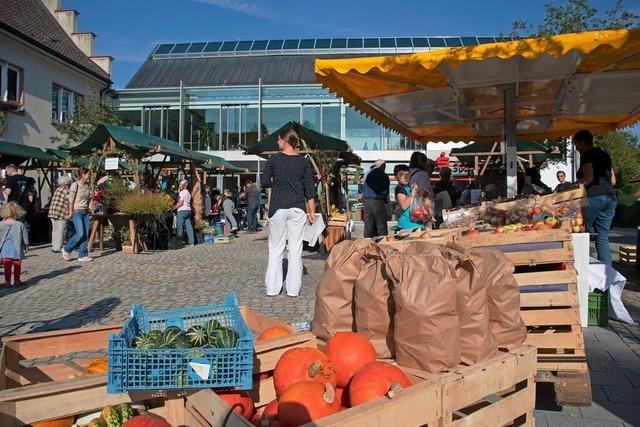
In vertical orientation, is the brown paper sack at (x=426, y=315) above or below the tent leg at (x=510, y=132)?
below

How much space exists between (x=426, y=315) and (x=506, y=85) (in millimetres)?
4425

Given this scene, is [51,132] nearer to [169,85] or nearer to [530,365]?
A: [169,85]

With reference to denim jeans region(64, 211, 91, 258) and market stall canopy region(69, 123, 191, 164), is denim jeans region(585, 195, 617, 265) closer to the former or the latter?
denim jeans region(64, 211, 91, 258)

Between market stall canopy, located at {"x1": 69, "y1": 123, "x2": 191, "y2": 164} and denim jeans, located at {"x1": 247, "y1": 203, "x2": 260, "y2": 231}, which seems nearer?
market stall canopy, located at {"x1": 69, "y1": 123, "x2": 191, "y2": 164}

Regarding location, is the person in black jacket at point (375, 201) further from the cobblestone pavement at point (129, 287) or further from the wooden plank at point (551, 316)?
the wooden plank at point (551, 316)

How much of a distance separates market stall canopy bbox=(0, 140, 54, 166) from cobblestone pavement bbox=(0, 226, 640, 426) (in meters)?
4.15

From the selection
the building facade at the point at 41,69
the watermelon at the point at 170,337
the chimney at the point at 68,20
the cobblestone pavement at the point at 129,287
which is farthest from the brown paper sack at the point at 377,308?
the chimney at the point at 68,20

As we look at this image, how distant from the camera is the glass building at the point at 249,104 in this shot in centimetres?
3094

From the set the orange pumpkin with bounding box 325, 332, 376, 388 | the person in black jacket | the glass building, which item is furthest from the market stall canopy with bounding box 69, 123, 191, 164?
the glass building

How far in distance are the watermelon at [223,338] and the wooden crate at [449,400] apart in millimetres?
274

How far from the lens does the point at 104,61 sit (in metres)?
27.4

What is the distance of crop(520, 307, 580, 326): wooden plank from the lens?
3379 millimetres

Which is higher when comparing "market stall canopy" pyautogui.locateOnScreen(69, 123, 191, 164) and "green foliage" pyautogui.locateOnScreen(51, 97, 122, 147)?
"green foliage" pyautogui.locateOnScreen(51, 97, 122, 147)

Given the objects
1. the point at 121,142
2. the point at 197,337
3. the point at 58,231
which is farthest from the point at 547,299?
the point at 58,231
